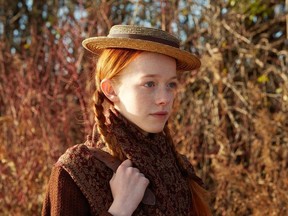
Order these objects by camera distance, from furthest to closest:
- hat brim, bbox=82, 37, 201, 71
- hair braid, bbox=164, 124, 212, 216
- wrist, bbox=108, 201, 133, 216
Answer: hair braid, bbox=164, 124, 212, 216 → hat brim, bbox=82, 37, 201, 71 → wrist, bbox=108, 201, 133, 216

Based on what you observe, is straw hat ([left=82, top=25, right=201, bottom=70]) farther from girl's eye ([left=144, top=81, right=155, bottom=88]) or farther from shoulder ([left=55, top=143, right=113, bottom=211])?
shoulder ([left=55, top=143, right=113, bottom=211])

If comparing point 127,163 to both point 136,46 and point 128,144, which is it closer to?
point 128,144

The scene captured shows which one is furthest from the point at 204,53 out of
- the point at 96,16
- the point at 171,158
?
the point at 171,158

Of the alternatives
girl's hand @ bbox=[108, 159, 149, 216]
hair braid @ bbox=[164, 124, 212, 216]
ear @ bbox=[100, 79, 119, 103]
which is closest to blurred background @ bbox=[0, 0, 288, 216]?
hair braid @ bbox=[164, 124, 212, 216]

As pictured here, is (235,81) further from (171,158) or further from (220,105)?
(171,158)

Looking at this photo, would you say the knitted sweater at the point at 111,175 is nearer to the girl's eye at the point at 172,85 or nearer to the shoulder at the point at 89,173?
the shoulder at the point at 89,173

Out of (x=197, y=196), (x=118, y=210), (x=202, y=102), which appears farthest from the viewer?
(x=202, y=102)

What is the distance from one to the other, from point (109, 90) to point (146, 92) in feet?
0.47

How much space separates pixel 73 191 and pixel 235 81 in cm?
391

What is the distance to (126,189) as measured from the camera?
2252 mm

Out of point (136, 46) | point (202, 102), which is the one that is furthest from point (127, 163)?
point (202, 102)

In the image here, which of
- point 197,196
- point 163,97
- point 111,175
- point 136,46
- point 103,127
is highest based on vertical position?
point 136,46

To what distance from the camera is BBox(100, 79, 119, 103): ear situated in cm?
241

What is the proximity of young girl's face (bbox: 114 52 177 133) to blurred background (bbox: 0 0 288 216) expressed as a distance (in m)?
2.27
